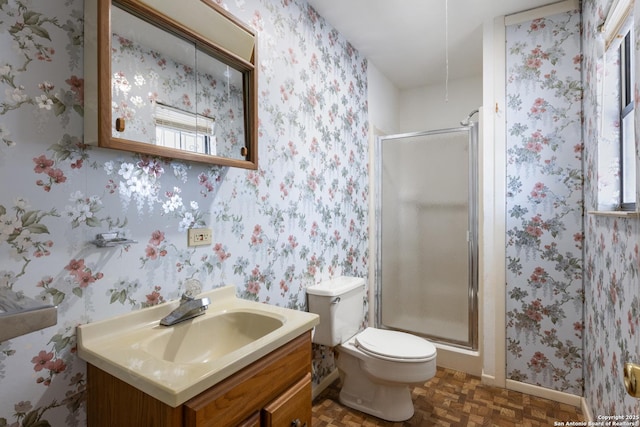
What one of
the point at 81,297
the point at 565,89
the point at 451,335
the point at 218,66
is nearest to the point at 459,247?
the point at 451,335

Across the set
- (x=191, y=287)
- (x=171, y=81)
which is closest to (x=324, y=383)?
(x=191, y=287)

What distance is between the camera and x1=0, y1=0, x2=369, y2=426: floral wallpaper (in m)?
0.88

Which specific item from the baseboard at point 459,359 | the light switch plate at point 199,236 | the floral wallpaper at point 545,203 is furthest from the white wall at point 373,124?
the light switch plate at point 199,236

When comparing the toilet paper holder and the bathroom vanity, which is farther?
the bathroom vanity

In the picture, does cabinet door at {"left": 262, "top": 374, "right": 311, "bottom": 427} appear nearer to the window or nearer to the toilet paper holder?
the toilet paper holder

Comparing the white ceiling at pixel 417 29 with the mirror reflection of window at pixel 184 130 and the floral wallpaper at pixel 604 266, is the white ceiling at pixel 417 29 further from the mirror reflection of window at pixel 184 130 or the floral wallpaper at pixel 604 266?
the mirror reflection of window at pixel 184 130

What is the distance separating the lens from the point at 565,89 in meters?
2.10

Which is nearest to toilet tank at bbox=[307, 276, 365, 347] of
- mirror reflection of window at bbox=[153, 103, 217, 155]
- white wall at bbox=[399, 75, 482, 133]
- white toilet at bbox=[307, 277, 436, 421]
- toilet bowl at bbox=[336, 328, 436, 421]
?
white toilet at bbox=[307, 277, 436, 421]

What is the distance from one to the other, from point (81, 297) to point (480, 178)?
2.44 m

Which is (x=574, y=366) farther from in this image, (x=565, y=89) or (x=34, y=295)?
(x=34, y=295)

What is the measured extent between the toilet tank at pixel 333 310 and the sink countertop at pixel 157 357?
66 cm

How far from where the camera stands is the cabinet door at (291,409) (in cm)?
105

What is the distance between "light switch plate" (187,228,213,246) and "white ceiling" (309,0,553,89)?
1.64 m

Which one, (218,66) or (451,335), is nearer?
(218,66)
